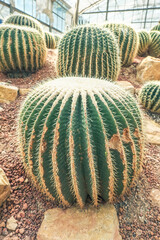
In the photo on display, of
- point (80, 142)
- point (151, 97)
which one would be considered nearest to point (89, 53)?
point (151, 97)

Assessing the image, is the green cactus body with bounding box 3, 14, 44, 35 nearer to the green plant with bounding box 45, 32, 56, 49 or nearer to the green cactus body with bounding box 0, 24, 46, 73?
the green plant with bounding box 45, 32, 56, 49

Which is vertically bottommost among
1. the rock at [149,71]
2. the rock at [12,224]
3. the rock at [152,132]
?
the rock at [12,224]

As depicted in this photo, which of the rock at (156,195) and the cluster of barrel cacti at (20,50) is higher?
the cluster of barrel cacti at (20,50)

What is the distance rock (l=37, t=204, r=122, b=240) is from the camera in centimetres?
135

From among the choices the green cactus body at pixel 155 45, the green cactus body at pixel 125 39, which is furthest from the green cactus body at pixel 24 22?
the green cactus body at pixel 155 45

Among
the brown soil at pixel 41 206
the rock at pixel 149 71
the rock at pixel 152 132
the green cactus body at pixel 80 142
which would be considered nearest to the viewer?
the green cactus body at pixel 80 142

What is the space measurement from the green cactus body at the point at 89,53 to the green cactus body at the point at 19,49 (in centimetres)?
77

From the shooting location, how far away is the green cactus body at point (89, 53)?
302cm

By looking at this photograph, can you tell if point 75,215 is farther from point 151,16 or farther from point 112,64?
point 151,16

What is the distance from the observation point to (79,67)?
10.1ft

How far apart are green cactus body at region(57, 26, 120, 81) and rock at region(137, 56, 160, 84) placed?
62.8 inches

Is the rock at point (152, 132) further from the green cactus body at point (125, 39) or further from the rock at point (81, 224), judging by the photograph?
the green cactus body at point (125, 39)

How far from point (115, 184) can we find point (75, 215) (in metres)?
0.36

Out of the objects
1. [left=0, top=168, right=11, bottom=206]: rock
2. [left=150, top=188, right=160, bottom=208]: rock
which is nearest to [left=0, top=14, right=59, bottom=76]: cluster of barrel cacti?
[left=0, top=168, right=11, bottom=206]: rock
